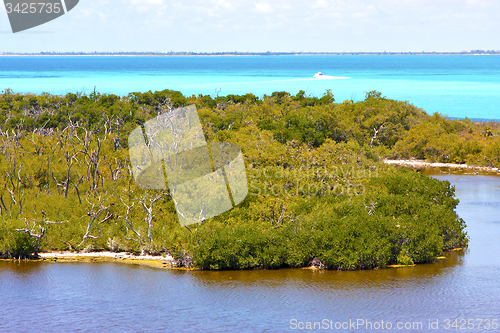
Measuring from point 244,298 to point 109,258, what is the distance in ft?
26.3

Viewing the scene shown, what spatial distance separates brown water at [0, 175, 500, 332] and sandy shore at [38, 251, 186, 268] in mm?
692

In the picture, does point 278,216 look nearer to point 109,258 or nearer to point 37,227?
point 109,258

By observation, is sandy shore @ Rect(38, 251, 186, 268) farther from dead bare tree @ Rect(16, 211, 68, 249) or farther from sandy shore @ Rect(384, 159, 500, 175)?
sandy shore @ Rect(384, 159, 500, 175)

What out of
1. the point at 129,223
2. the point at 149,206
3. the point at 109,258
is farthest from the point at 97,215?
the point at 149,206

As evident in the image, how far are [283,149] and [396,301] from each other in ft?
47.7

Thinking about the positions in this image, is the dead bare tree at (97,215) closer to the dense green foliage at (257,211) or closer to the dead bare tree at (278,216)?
the dense green foliage at (257,211)

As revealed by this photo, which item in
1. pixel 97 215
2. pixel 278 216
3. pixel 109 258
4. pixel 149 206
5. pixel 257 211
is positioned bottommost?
pixel 109 258

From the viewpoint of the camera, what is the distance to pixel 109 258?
85.8 ft

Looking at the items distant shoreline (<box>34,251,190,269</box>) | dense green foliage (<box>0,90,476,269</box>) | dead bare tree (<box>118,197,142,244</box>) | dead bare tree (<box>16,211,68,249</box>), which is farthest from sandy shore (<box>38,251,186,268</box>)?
dead bare tree (<box>16,211,68,249</box>)

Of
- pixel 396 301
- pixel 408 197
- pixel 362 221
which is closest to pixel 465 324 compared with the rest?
pixel 396 301

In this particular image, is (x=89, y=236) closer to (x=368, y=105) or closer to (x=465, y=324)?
(x=465, y=324)

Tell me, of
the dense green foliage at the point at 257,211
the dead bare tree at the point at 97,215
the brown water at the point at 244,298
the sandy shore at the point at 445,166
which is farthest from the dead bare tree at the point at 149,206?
the sandy shore at the point at 445,166

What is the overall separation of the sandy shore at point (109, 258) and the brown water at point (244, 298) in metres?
0.69

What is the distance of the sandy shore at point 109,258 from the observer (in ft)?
84.0
